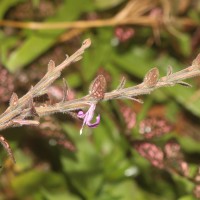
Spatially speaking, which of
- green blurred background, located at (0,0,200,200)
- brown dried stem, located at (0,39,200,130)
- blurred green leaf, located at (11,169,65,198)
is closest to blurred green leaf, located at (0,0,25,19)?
green blurred background, located at (0,0,200,200)

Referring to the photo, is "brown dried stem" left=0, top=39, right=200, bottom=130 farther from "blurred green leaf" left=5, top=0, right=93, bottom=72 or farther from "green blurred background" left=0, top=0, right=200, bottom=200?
"blurred green leaf" left=5, top=0, right=93, bottom=72

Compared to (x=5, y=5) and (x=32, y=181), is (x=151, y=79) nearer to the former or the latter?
(x=32, y=181)

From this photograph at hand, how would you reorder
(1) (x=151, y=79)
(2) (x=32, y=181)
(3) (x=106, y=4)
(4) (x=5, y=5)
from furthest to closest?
(3) (x=106, y=4)
(4) (x=5, y=5)
(2) (x=32, y=181)
(1) (x=151, y=79)

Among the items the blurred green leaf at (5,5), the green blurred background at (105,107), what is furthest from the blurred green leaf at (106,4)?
the blurred green leaf at (5,5)

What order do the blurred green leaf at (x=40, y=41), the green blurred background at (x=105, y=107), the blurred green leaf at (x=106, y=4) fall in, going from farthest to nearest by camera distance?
1. the blurred green leaf at (x=106, y=4)
2. the blurred green leaf at (x=40, y=41)
3. the green blurred background at (x=105, y=107)

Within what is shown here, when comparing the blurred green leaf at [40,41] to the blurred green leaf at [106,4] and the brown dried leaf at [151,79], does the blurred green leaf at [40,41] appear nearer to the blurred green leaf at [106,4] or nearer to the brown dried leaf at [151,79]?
the blurred green leaf at [106,4]

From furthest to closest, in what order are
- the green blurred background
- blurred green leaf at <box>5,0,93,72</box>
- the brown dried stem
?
blurred green leaf at <box>5,0,93,72</box>, the green blurred background, the brown dried stem

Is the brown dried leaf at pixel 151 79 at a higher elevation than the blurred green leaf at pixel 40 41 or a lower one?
lower

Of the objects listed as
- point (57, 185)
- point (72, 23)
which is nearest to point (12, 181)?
point (57, 185)

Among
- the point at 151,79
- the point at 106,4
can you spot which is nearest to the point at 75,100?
the point at 151,79
